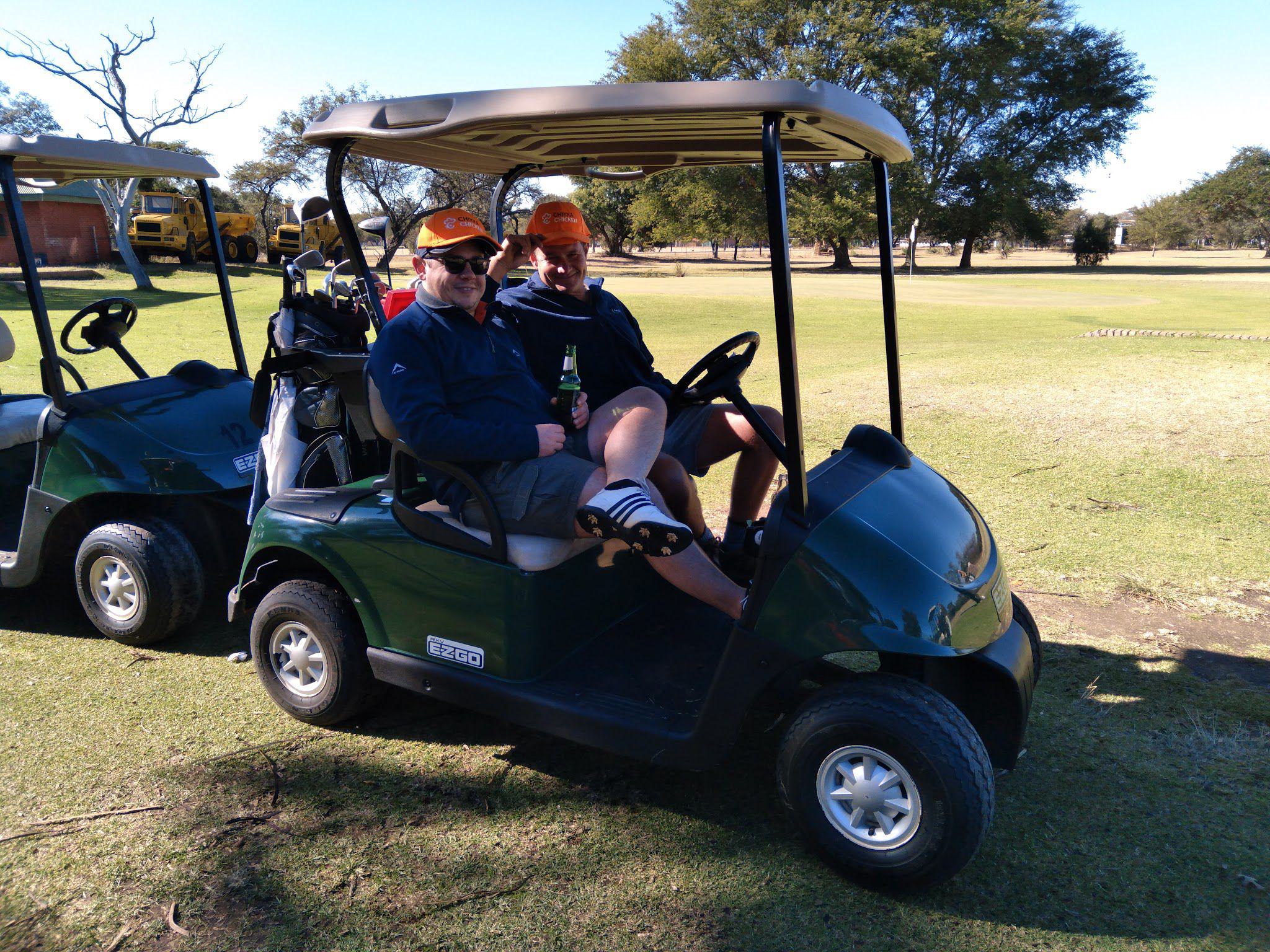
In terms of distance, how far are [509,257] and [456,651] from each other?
172 centimetres

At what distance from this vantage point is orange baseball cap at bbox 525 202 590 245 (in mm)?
3174

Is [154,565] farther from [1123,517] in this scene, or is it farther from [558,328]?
[1123,517]

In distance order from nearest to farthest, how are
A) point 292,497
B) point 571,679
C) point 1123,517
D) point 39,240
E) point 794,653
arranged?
1. point 794,653
2. point 571,679
3. point 292,497
4. point 1123,517
5. point 39,240

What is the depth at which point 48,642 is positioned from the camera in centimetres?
377

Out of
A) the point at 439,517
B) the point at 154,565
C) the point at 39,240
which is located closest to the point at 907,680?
the point at 439,517

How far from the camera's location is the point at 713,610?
10.4ft

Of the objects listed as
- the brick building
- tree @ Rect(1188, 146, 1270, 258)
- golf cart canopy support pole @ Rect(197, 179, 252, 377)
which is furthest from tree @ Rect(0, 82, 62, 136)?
tree @ Rect(1188, 146, 1270, 258)

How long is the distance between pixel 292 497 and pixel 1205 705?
3161mm

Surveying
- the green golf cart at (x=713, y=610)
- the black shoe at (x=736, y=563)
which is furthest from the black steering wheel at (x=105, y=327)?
the black shoe at (x=736, y=563)

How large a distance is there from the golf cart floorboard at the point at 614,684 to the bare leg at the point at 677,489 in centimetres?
34

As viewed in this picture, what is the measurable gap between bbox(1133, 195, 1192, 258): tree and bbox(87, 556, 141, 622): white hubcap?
94691mm

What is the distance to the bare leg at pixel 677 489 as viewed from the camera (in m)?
3.16

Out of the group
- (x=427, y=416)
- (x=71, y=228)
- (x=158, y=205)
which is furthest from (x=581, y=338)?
(x=71, y=228)

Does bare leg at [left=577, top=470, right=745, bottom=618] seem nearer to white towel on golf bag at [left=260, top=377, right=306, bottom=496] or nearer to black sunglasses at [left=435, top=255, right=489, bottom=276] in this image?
black sunglasses at [left=435, top=255, right=489, bottom=276]
